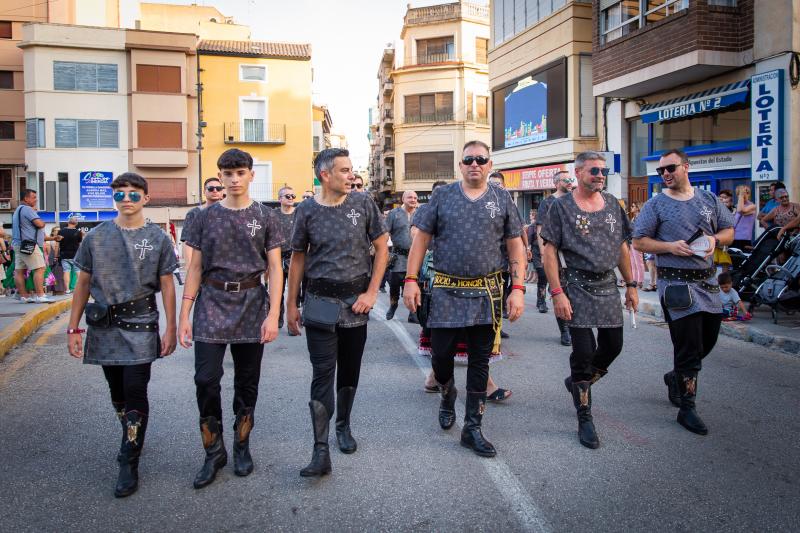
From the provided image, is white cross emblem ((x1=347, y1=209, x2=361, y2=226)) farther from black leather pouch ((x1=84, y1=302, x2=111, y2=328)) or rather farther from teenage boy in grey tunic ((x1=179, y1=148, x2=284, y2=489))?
black leather pouch ((x1=84, y1=302, x2=111, y2=328))

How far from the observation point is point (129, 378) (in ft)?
12.9

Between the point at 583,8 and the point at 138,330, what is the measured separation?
21.0 metres

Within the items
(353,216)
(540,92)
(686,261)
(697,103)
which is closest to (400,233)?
(686,261)

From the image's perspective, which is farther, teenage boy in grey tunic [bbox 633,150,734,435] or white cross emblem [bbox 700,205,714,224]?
white cross emblem [bbox 700,205,714,224]

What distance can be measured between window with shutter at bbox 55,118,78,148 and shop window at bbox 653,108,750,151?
35.0 metres

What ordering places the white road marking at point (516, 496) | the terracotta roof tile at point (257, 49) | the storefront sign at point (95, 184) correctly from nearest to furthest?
the white road marking at point (516, 496)
the storefront sign at point (95, 184)
the terracotta roof tile at point (257, 49)

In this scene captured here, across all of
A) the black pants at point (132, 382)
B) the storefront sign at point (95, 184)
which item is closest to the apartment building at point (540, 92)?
the storefront sign at point (95, 184)

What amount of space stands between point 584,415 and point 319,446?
183 centimetres

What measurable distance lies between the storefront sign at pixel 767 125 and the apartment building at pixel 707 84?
2cm

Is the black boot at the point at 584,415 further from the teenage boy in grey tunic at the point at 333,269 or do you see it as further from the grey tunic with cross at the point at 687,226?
the teenage boy in grey tunic at the point at 333,269

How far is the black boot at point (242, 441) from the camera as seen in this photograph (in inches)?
160

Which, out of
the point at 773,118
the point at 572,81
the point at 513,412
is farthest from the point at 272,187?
the point at 513,412

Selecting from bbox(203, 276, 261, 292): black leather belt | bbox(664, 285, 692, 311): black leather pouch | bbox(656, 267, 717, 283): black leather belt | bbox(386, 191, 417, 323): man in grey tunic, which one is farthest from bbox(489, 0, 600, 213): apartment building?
bbox(203, 276, 261, 292): black leather belt

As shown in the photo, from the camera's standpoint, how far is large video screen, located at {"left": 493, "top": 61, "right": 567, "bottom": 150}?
76.2 feet
